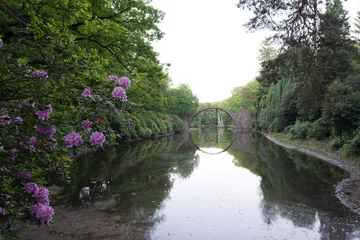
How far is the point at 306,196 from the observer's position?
340 inches

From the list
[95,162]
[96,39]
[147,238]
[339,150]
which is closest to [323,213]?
[147,238]

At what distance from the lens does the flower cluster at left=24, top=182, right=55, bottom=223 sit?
7.35 feet

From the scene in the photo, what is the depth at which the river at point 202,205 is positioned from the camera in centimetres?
587

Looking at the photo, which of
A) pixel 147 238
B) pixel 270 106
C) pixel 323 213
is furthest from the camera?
pixel 270 106

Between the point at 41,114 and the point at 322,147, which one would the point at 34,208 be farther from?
the point at 322,147

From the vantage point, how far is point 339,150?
15383mm

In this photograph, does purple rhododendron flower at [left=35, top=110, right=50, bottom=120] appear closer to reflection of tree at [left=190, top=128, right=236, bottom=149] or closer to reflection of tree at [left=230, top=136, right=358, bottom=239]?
reflection of tree at [left=230, top=136, right=358, bottom=239]

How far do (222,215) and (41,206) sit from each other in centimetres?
551

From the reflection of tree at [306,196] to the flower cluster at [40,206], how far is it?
5310mm

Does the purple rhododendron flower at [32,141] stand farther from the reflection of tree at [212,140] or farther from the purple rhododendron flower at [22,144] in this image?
the reflection of tree at [212,140]

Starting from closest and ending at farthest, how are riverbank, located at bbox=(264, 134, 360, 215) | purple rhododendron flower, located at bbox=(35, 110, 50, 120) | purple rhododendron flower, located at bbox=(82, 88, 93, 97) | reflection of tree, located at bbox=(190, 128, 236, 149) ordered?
purple rhododendron flower, located at bbox=(35, 110, 50, 120), purple rhododendron flower, located at bbox=(82, 88, 93, 97), riverbank, located at bbox=(264, 134, 360, 215), reflection of tree, located at bbox=(190, 128, 236, 149)

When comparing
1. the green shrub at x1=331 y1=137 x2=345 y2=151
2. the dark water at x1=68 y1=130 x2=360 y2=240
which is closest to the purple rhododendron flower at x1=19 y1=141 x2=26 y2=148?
the dark water at x1=68 y1=130 x2=360 y2=240

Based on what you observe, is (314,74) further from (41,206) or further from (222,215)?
(41,206)

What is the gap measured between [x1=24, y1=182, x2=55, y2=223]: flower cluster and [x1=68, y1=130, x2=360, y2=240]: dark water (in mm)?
3682
